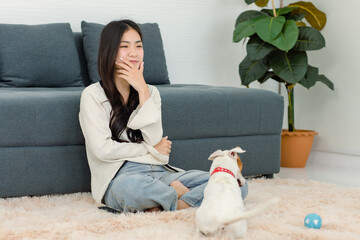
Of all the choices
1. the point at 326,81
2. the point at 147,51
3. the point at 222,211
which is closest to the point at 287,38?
the point at 326,81

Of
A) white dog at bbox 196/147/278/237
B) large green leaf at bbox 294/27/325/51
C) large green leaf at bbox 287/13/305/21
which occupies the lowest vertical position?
white dog at bbox 196/147/278/237

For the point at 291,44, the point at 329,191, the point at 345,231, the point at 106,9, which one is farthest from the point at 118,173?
the point at 106,9

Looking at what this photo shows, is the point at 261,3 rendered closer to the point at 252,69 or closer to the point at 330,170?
the point at 252,69

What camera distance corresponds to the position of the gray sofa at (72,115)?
7.05ft

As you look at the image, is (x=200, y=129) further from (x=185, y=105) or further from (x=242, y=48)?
(x=242, y=48)

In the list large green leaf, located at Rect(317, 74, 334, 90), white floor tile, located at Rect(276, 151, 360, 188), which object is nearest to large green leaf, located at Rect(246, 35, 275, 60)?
large green leaf, located at Rect(317, 74, 334, 90)

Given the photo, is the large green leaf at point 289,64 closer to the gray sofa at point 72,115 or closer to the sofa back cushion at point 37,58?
the gray sofa at point 72,115

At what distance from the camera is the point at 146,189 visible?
184 cm

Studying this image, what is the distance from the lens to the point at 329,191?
7.90 feet

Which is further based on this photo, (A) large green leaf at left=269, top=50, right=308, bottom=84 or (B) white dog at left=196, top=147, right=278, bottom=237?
(A) large green leaf at left=269, top=50, right=308, bottom=84

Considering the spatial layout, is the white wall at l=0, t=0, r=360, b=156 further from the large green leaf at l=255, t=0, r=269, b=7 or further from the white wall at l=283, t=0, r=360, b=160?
the large green leaf at l=255, t=0, r=269, b=7

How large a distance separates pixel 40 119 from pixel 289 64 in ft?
5.77

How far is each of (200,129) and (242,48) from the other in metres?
1.68

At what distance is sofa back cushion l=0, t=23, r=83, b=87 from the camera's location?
2.85 m
